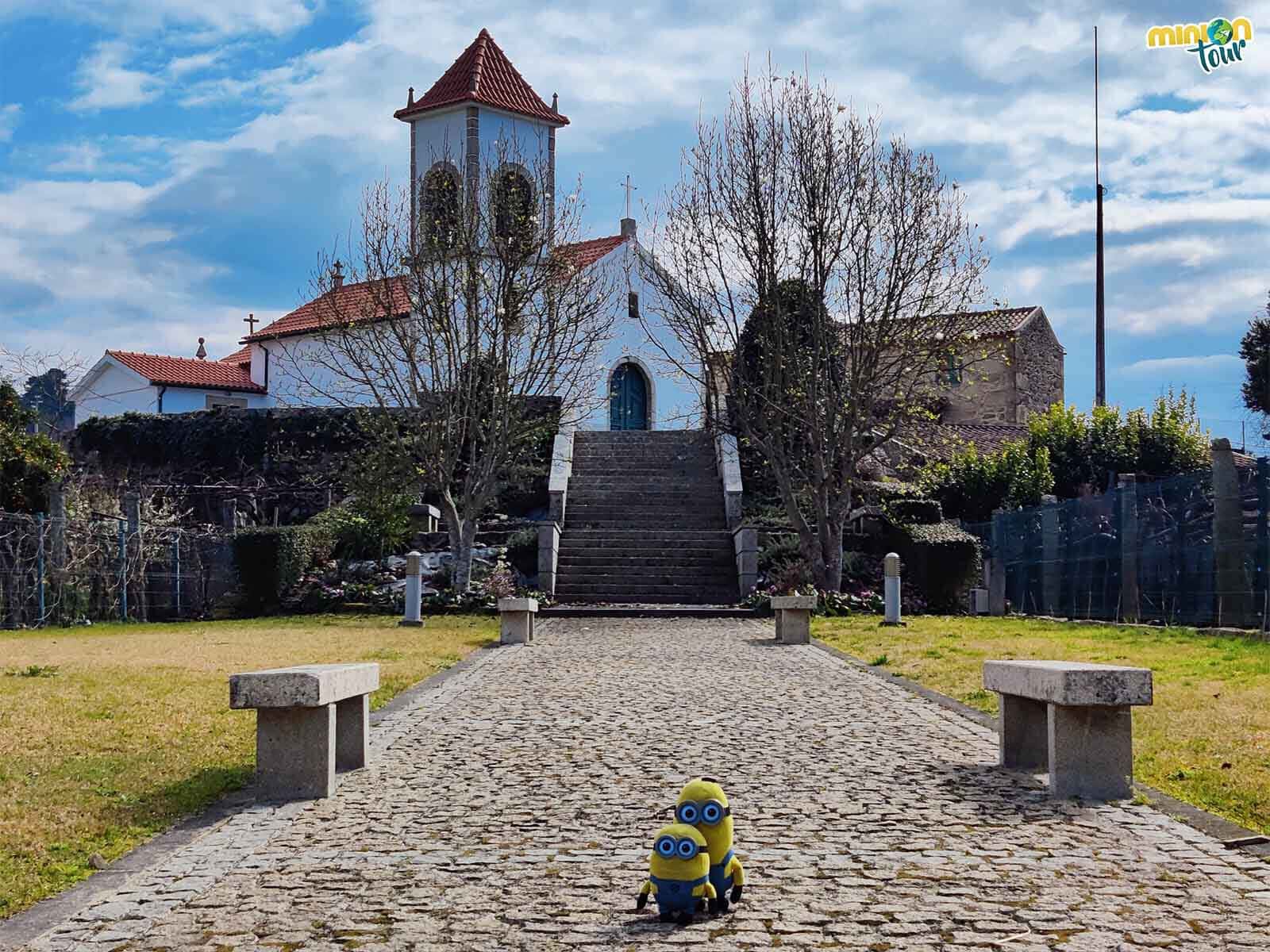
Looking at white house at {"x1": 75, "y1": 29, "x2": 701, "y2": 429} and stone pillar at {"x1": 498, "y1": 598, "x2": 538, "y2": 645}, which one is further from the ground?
white house at {"x1": 75, "y1": 29, "x2": 701, "y2": 429}

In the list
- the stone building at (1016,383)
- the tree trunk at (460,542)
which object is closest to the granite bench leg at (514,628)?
the tree trunk at (460,542)

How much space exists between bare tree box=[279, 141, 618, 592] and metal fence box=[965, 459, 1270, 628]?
9327 millimetres

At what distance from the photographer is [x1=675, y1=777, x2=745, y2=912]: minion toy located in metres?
4.64

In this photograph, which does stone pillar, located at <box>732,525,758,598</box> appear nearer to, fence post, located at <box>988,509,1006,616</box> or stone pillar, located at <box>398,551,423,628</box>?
fence post, located at <box>988,509,1006,616</box>

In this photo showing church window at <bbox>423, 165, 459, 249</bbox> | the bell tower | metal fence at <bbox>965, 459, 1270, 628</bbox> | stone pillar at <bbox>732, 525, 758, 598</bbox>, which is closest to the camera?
metal fence at <bbox>965, 459, 1270, 628</bbox>

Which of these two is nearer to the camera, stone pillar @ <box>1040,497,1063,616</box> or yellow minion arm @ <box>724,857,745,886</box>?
yellow minion arm @ <box>724,857,745,886</box>

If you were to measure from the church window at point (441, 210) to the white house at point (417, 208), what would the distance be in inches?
52.0

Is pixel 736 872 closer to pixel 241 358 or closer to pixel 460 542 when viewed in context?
pixel 460 542

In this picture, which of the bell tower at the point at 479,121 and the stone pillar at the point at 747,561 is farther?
the bell tower at the point at 479,121

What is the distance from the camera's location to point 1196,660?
1255 cm

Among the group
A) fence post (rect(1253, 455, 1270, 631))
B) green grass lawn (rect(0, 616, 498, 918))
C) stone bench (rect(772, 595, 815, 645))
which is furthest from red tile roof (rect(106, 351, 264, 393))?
fence post (rect(1253, 455, 1270, 631))

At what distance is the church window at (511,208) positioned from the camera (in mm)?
27609

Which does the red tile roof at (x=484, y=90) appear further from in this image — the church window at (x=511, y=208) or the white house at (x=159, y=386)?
the white house at (x=159, y=386)

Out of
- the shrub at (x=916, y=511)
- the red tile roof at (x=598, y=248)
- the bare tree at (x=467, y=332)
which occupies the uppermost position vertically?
the red tile roof at (x=598, y=248)
